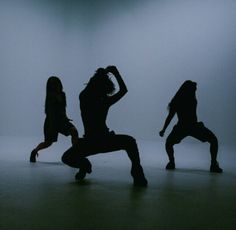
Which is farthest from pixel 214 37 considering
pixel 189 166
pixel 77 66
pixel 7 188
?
pixel 7 188

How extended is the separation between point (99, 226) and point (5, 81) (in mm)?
10074

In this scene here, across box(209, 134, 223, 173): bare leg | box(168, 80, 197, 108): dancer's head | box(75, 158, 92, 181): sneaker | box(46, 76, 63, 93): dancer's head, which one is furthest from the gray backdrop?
box(75, 158, 92, 181): sneaker

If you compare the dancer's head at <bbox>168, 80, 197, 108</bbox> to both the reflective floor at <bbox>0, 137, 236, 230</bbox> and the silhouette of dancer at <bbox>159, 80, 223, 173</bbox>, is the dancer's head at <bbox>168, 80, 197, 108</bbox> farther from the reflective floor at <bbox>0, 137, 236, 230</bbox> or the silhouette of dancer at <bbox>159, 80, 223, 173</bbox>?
the reflective floor at <bbox>0, 137, 236, 230</bbox>

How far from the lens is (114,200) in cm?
294

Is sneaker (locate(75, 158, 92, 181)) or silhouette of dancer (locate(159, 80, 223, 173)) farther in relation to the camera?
silhouette of dancer (locate(159, 80, 223, 173))

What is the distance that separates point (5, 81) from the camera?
11711 millimetres

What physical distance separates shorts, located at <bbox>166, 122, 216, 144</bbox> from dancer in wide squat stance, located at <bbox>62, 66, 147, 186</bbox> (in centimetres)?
156

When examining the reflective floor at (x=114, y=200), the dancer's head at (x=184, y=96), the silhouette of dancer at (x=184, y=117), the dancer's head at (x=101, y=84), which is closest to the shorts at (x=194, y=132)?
the silhouette of dancer at (x=184, y=117)

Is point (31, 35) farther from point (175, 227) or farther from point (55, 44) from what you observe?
point (175, 227)

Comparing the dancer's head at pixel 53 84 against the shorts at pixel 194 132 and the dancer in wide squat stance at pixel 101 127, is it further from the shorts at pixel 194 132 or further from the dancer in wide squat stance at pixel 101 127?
the dancer in wide squat stance at pixel 101 127

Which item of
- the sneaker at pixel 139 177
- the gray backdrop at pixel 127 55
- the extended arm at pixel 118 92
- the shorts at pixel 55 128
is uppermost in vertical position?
the gray backdrop at pixel 127 55

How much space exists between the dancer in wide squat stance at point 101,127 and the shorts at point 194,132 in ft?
5.13

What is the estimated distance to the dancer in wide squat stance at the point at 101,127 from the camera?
359cm

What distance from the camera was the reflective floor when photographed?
229 centimetres
